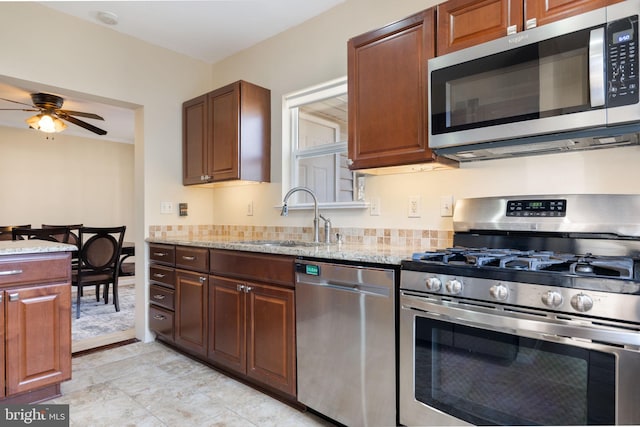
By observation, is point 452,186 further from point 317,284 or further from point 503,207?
point 317,284

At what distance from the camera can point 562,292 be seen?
1150 millimetres

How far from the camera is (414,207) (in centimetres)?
A: 220

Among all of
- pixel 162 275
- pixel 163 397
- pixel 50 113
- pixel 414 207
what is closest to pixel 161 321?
pixel 162 275

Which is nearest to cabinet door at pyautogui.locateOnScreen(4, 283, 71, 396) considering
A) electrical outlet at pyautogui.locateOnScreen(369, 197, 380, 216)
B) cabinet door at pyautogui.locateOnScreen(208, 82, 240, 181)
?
cabinet door at pyautogui.locateOnScreen(208, 82, 240, 181)

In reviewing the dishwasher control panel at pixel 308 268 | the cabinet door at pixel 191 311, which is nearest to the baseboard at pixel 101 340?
the cabinet door at pixel 191 311

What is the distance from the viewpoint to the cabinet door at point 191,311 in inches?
101

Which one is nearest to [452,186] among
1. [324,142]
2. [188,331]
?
[324,142]

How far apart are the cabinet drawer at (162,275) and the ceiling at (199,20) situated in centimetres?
143

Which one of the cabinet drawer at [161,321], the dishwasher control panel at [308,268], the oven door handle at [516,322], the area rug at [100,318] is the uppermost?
the dishwasher control panel at [308,268]

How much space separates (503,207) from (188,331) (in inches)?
87.8

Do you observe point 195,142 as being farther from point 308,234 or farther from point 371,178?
point 371,178

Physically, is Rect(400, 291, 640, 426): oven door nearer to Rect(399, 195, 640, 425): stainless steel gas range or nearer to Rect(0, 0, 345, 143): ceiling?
Rect(399, 195, 640, 425): stainless steel gas range

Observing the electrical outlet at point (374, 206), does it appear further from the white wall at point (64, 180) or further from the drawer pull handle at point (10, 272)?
the white wall at point (64, 180)

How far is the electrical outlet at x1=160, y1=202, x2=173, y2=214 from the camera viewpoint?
129 inches
